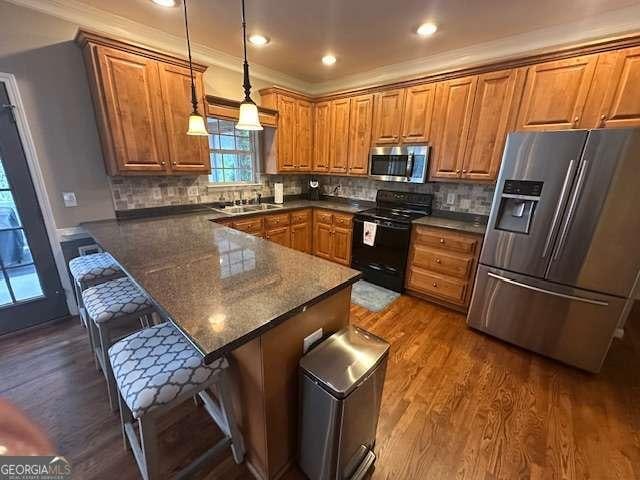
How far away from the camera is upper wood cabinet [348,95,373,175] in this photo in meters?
3.40

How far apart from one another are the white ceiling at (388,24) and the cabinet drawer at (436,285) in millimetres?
2323

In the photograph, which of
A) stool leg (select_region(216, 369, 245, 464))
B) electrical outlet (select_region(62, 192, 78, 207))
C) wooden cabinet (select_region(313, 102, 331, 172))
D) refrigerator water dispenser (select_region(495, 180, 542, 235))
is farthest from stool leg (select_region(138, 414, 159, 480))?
wooden cabinet (select_region(313, 102, 331, 172))

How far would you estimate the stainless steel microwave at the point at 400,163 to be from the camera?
3016mm

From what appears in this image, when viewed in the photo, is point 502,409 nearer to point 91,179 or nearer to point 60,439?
point 60,439

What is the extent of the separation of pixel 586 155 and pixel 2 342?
4.73 meters

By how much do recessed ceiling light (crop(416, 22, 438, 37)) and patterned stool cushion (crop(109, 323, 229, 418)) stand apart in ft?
9.97

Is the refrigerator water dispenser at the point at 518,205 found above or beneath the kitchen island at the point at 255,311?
above

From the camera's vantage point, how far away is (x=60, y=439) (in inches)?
58.0

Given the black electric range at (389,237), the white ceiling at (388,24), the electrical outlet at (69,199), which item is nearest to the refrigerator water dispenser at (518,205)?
the black electric range at (389,237)

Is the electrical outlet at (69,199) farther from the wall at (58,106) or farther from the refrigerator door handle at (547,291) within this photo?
the refrigerator door handle at (547,291)

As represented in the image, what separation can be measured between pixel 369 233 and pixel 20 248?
3379mm

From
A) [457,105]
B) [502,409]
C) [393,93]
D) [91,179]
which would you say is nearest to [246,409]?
[502,409]

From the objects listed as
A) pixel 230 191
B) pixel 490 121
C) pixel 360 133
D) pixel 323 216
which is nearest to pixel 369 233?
pixel 323 216
